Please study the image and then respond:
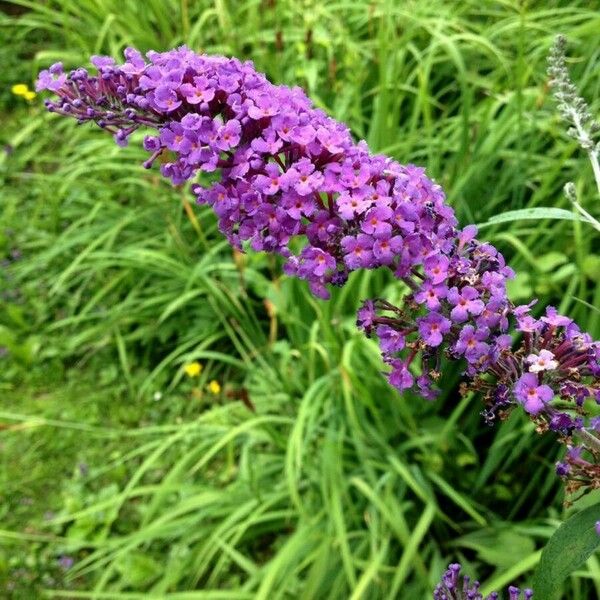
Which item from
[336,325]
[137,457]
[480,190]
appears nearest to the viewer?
[336,325]

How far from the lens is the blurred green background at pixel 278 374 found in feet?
6.52

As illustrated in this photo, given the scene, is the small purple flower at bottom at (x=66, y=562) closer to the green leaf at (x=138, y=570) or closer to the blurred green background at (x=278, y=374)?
the blurred green background at (x=278, y=374)

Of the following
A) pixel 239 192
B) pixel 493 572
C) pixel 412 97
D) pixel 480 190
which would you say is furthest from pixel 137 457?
pixel 239 192

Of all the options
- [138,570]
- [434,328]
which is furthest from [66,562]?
[434,328]

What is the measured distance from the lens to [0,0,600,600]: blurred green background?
199 cm

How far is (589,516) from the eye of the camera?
0.77 meters

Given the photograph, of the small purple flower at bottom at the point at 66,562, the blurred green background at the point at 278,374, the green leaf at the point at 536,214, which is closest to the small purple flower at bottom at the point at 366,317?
the green leaf at the point at 536,214

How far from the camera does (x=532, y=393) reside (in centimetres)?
70

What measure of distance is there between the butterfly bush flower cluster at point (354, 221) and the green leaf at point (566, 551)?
6 cm

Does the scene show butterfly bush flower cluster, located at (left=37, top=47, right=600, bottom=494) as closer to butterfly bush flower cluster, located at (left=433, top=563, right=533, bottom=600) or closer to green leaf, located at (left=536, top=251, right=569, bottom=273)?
butterfly bush flower cluster, located at (left=433, top=563, right=533, bottom=600)

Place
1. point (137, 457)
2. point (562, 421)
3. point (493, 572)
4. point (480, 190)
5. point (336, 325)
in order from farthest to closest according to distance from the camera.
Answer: point (137, 457)
point (480, 190)
point (336, 325)
point (493, 572)
point (562, 421)

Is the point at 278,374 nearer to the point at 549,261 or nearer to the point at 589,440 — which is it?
the point at 549,261

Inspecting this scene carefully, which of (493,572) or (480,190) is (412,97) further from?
(493,572)

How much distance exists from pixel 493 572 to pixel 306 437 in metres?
0.62
